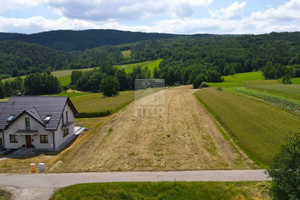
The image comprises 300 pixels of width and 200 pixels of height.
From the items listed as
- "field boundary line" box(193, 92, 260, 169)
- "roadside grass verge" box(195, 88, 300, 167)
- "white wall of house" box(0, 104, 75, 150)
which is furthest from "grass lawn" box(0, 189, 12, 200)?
"roadside grass verge" box(195, 88, 300, 167)

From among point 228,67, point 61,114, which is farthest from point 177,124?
point 228,67

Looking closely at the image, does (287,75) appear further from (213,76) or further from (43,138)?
(43,138)

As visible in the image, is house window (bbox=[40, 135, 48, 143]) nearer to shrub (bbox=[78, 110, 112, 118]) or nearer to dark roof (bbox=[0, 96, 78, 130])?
dark roof (bbox=[0, 96, 78, 130])

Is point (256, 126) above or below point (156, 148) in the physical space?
above

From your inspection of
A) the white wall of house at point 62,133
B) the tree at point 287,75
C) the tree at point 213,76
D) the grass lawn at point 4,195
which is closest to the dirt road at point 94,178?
the grass lawn at point 4,195

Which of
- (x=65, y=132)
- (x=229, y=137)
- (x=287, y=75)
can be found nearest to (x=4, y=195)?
(x=65, y=132)
